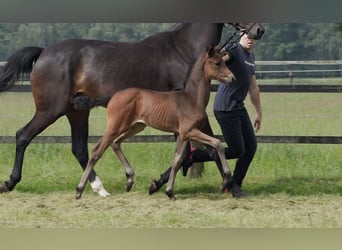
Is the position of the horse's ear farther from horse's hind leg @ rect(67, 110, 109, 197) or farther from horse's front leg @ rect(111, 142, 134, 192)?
horse's hind leg @ rect(67, 110, 109, 197)

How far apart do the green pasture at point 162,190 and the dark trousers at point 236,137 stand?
356mm

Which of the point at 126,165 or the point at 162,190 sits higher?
the point at 126,165

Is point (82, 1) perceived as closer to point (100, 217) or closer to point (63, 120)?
point (100, 217)

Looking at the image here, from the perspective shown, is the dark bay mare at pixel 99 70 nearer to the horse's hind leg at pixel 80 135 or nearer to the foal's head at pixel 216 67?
the horse's hind leg at pixel 80 135

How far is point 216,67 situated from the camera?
16.7ft

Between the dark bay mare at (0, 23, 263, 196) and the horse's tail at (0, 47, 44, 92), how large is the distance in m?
0.10

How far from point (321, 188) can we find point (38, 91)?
2.80 metres

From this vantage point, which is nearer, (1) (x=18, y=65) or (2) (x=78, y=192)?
(2) (x=78, y=192)

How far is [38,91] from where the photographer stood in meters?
5.83

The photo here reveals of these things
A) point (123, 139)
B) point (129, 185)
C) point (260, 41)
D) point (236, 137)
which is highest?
point (260, 41)

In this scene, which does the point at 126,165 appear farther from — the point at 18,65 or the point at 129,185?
the point at 18,65

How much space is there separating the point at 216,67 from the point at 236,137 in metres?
0.67

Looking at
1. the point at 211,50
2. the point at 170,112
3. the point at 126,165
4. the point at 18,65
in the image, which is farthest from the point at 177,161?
the point at 18,65

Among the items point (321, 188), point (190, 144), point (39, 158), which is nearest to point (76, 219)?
point (190, 144)
